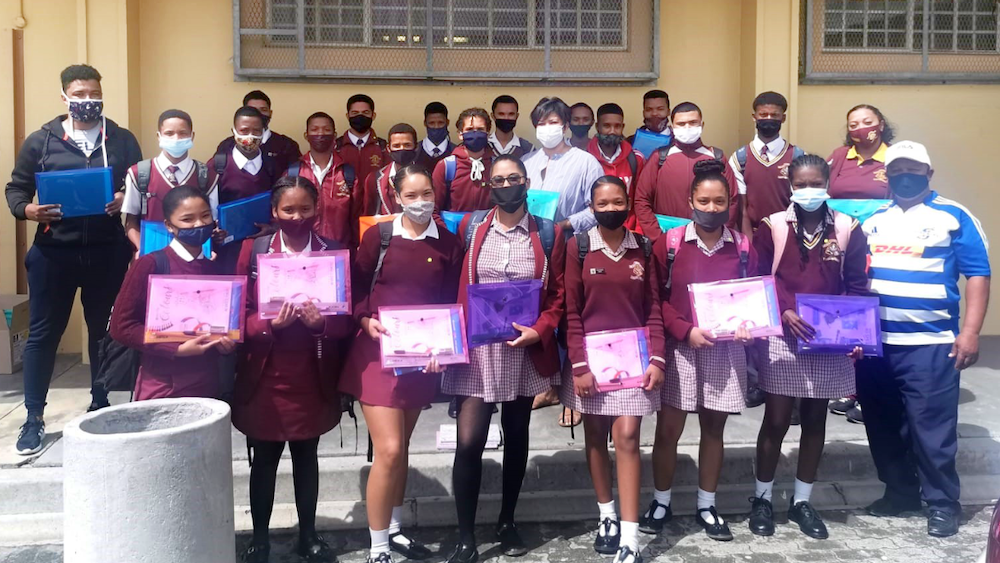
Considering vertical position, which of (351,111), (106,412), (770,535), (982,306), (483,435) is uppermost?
(351,111)

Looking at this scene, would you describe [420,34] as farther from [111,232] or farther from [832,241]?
[832,241]

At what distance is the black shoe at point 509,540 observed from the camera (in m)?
4.29

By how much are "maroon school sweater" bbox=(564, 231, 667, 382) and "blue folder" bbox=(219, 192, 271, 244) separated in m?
1.83

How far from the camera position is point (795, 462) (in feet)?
17.1

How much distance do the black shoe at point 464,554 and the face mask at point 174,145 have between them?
273 centimetres

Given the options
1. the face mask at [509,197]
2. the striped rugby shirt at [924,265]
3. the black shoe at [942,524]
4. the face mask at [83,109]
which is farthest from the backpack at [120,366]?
the black shoe at [942,524]

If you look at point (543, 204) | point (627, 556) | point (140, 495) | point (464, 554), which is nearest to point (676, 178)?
point (543, 204)

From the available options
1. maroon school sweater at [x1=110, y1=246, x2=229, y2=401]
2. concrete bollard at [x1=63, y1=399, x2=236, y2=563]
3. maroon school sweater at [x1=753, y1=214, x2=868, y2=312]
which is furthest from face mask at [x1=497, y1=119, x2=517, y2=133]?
concrete bollard at [x1=63, y1=399, x2=236, y2=563]

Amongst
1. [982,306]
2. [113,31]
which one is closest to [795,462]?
[982,306]

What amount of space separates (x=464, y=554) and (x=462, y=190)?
2550 mm

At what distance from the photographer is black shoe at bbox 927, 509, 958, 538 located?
14.6ft

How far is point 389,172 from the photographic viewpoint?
5.93 meters

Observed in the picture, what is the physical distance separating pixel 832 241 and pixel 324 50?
5.04m

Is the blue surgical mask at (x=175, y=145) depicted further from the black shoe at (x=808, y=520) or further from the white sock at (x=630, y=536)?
the black shoe at (x=808, y=520)
